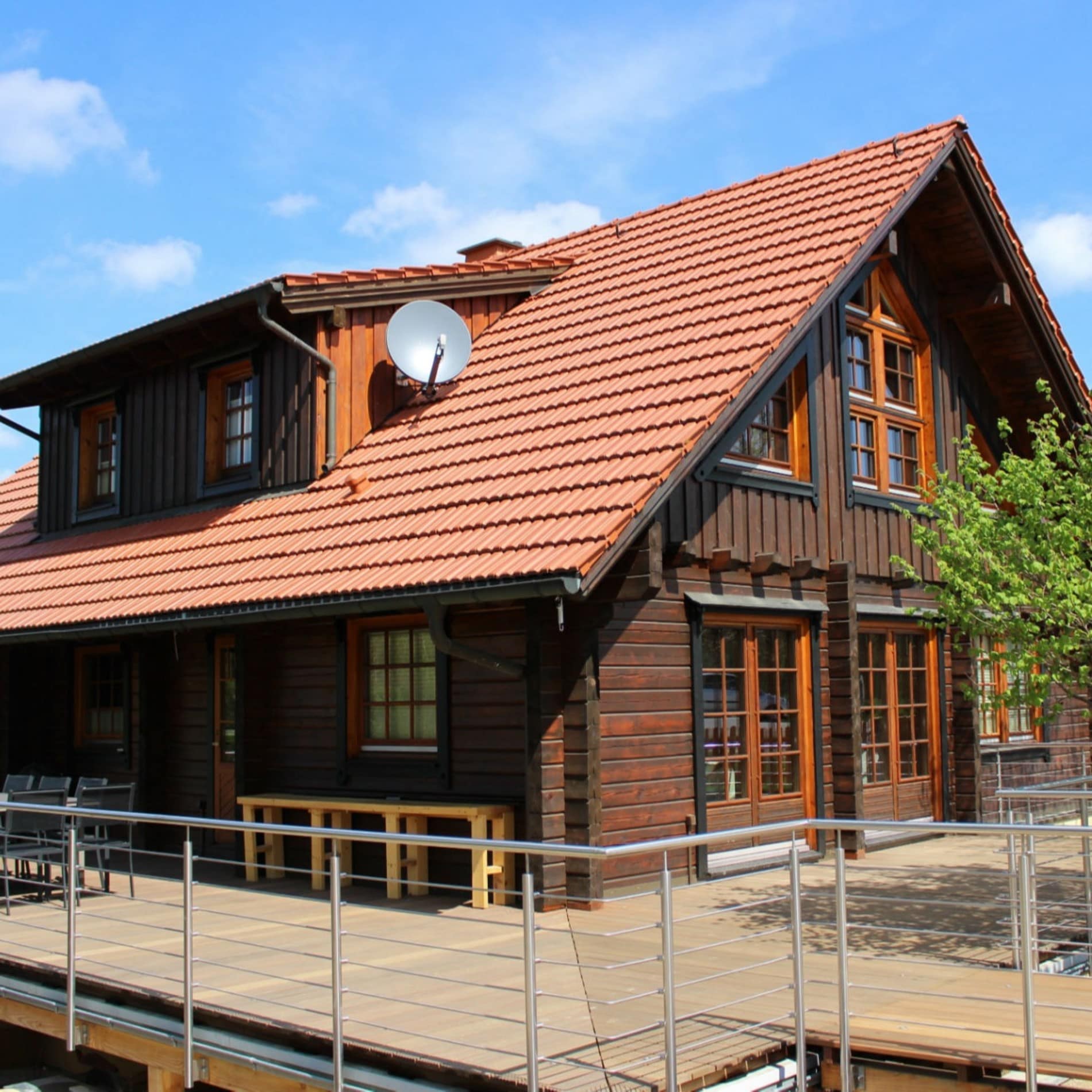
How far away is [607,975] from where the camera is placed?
750cm

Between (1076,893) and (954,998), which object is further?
(1076,893)

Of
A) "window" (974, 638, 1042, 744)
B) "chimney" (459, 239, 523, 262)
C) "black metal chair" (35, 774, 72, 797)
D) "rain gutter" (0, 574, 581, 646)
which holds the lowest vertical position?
"black metal chair" (35, 774, 72, 797)

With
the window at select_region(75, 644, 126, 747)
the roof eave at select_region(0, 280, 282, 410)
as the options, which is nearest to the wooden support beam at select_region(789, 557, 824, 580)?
the roof eave at select_region(0, 280, 282, 410)

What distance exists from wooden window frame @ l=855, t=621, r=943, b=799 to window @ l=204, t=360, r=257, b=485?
651 cm

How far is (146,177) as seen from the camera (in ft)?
70.2

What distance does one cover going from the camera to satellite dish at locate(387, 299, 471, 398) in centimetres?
1277

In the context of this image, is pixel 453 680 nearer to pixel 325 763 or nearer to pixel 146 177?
pixel 325 763

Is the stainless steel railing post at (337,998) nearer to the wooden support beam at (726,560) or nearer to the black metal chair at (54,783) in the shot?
the black metal chair at (54,783)

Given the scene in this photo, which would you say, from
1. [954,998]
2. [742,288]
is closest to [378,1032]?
[954,998]

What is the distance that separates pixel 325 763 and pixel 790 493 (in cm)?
475

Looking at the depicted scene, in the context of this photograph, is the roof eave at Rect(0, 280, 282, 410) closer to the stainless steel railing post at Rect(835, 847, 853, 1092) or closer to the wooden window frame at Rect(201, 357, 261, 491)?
the wooden window frame at Rect(201, 357, 261, 491)

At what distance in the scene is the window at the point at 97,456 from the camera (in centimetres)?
1598

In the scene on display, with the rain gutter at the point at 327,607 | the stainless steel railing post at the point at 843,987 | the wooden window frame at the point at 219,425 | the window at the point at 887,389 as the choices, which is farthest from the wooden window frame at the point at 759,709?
the wooden window frame at the point at 219,425

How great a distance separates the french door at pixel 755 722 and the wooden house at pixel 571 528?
3 cm
